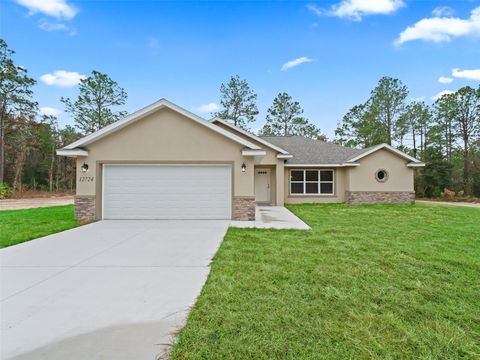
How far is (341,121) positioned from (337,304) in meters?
34.5

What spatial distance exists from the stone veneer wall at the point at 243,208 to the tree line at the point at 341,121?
20984 millimetres

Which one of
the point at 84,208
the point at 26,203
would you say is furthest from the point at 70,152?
the point at 26,203

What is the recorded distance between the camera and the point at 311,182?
685 inches

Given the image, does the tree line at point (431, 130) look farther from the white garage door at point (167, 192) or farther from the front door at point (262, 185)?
the white garage door at point (167, 192)

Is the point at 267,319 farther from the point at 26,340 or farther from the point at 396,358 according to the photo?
the point at 26,340

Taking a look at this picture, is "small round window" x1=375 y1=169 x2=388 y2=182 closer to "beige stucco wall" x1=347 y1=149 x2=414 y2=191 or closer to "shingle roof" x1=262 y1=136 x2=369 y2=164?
"beige stucco wall" x1=347 y1=149 x2=414 y2=191

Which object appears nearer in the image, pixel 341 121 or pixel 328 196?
pixel 328 196

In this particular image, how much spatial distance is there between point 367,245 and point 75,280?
6065mm

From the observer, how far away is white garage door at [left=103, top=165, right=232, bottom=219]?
10203mm

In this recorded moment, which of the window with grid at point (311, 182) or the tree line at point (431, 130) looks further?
the tree line at point (431, 130)

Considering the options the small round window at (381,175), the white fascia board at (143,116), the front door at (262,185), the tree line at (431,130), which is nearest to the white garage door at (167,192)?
the white fascia board at (143,116)

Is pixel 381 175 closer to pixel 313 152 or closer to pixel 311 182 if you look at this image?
pixel 311 182

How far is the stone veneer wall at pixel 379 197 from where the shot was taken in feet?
54.1

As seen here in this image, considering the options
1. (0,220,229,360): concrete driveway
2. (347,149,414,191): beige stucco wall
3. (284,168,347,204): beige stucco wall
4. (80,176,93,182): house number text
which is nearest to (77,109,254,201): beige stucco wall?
(80,176,93,182): house number text
